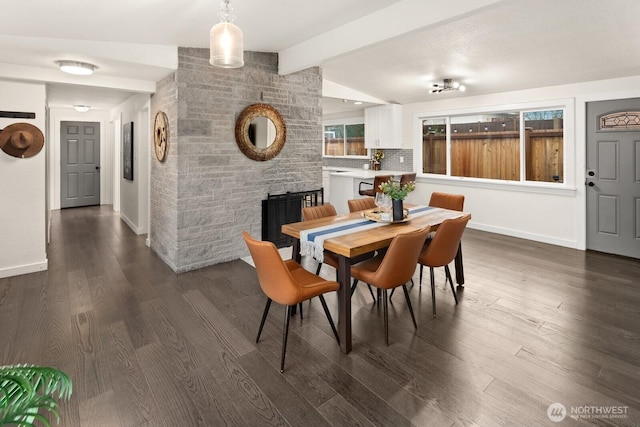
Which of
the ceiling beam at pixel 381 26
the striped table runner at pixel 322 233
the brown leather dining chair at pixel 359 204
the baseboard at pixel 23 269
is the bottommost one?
the baseboard at pixel 23 269

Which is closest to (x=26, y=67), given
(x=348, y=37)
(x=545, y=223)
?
(x=348, y=37)

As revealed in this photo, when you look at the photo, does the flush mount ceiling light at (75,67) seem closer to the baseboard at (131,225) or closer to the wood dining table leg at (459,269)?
the baseboard at (131,225)

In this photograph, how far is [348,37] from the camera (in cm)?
343

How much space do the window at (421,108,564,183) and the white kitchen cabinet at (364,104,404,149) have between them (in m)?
0.49

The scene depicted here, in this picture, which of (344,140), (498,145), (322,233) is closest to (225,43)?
(322,233)

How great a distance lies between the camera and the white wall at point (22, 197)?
3762mm

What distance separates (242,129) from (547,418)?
3.79m

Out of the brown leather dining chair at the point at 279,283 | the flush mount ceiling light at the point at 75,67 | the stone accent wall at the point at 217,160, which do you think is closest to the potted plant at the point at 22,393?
the brown leather dining chair at the point at 279,283

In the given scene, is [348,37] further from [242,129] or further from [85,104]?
[85,104]

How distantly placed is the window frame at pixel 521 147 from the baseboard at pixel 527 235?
2.18ft

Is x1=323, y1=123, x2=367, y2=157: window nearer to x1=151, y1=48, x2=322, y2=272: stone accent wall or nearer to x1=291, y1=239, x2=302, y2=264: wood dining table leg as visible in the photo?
x1=151, y1=48, x2=322, y2=272: stone accent wall

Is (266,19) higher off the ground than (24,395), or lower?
higher

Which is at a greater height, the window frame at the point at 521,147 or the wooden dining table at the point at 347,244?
the window frame at the point at 521,147

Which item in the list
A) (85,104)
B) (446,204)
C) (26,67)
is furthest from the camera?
(85,104)
